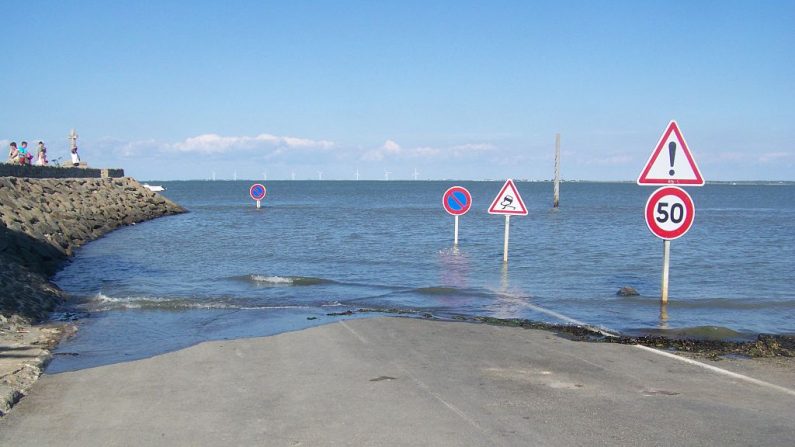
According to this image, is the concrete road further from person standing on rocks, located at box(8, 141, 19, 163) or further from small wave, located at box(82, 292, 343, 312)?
person standing on rocks, located at box(8, 141, 19, 163)

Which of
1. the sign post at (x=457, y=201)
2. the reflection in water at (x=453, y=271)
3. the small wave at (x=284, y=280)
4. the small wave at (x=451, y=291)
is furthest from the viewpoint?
the sign post at (x=457, y=201)

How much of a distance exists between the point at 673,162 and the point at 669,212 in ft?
2.57

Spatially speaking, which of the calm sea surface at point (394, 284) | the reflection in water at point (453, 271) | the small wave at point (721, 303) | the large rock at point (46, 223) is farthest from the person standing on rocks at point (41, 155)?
the small wave at point (721, 303)

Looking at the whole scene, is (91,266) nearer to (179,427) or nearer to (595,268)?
(595,268)

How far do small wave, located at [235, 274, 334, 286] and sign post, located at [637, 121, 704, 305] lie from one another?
8.20 metres

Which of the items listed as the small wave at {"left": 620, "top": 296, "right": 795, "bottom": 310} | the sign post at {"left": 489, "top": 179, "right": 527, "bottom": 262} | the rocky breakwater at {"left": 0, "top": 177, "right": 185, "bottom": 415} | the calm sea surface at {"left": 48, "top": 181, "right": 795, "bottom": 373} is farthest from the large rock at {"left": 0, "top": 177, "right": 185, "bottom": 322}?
→ the small wave at {"left": 620, "top": 296, "right": 795, "bottom": 310}

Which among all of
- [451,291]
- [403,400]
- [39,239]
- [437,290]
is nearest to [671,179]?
[451,291]

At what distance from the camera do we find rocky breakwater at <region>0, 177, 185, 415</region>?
8.17m

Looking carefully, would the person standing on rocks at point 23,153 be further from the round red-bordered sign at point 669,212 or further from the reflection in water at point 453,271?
the round red-bordered sign at point 669,212

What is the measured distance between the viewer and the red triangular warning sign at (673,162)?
405 inches

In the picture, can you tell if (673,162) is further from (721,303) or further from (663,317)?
(721,303)

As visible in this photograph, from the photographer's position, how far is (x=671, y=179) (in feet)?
34.3

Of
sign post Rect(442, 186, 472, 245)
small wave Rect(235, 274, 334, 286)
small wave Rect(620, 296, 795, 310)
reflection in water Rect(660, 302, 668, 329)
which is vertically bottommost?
small wave Rect(235, 274, 334, 286)

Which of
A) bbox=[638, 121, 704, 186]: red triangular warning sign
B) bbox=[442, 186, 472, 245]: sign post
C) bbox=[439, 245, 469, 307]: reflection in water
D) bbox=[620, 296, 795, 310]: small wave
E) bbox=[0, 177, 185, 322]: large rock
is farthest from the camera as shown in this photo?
bbox=[442, 186, 472, 245]: sign post
